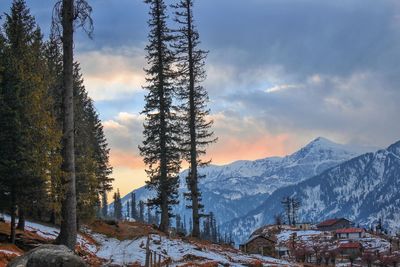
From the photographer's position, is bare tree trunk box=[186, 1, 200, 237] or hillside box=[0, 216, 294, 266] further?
bare tree trunk box=[186, 1, 200, 237]

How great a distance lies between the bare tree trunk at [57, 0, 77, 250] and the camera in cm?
1750

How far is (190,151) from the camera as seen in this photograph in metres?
42.0

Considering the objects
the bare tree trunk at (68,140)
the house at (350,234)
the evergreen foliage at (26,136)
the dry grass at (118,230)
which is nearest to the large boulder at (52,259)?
the bare tree trunk at (68,140)

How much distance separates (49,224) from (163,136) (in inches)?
→ 447

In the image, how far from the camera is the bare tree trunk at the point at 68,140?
1750 cm

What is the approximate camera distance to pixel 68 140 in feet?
57.5

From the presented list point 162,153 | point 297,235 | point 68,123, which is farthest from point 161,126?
point 297,235

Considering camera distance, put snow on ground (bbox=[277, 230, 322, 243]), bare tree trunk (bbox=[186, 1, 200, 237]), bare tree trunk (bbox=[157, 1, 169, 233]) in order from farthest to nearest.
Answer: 1. snow on ground (bbox=[277, 230, 322, 243])
2. bare tree trunk (bbox=[186, 1, 200, 237])
3. bare tree trunk (bbox=[157, 1, 169, 233])

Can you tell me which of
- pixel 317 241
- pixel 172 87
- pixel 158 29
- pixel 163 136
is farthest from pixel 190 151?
pixel 317 241

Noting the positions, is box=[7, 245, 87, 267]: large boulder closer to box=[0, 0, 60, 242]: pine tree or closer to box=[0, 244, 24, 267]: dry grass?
box=[0, 244, 24, 267]: dry grass

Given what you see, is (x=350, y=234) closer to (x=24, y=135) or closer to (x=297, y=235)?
(x=297, y=235)

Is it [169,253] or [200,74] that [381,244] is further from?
[169,253]

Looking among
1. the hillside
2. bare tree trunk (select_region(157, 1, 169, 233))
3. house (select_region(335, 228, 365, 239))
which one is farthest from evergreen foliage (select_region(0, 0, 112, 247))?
house (select_region(335, 228, 365, 239))

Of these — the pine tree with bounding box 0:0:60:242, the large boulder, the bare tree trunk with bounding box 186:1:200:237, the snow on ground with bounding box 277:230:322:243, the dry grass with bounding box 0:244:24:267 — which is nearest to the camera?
the large boulder
